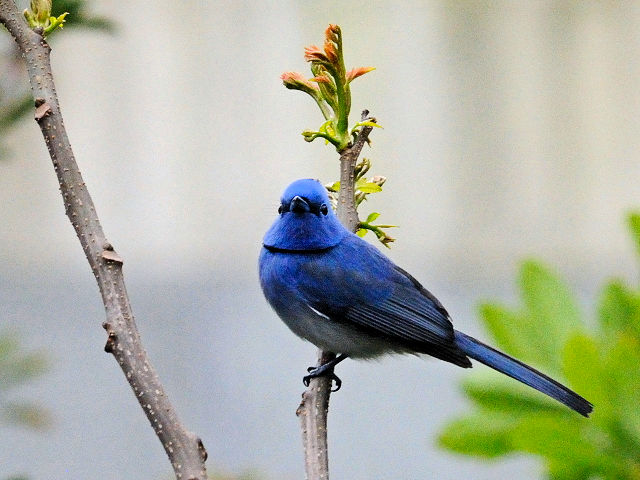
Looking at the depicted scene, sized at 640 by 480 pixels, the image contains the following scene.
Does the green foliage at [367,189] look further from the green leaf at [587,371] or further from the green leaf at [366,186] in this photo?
the green leaf at [587,371]

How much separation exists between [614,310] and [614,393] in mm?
474

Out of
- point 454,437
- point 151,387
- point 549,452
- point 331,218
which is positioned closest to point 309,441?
point 151,387

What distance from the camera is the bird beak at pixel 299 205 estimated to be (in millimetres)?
2443

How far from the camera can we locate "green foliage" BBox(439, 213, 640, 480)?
3.02 meters

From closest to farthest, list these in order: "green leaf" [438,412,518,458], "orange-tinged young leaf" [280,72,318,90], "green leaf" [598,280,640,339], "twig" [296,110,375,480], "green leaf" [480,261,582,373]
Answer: "twig" [296,110,375,480], "orange-tinged young leaf" [280,72,318,90], "green leaf" [598,280,640,339], "green leaf" [438,412,518,458], "green leaf" [480,261,582,373]

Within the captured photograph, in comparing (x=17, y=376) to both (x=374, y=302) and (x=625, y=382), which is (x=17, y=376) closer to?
(x=374, y=302)

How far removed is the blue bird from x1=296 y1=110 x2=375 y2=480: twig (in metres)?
0.42

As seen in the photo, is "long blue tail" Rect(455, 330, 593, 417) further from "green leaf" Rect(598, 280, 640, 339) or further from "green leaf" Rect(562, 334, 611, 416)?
"green leaf" Rect(598, 280, 640, 339)

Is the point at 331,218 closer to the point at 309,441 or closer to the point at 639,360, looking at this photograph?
the point at 309,441

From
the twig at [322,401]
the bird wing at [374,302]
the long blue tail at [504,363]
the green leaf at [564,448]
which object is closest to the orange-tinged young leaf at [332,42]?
the twig at [322,401]

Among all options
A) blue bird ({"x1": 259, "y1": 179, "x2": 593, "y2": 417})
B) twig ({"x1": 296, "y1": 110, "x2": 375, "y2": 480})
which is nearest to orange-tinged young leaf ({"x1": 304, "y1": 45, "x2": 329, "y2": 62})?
twig ({"x1": 296, "y1": 110, "x2": 375, "y2": 480})

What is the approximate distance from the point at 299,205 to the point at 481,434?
58.3 inches

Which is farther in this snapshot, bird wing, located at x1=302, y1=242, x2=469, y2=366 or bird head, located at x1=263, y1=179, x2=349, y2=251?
bird wing, located at x1=302, y1=242, x2=469, y2=366

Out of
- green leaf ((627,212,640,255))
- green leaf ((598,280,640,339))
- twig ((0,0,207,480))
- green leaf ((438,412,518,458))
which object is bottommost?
twig ((0,0,207,480))
